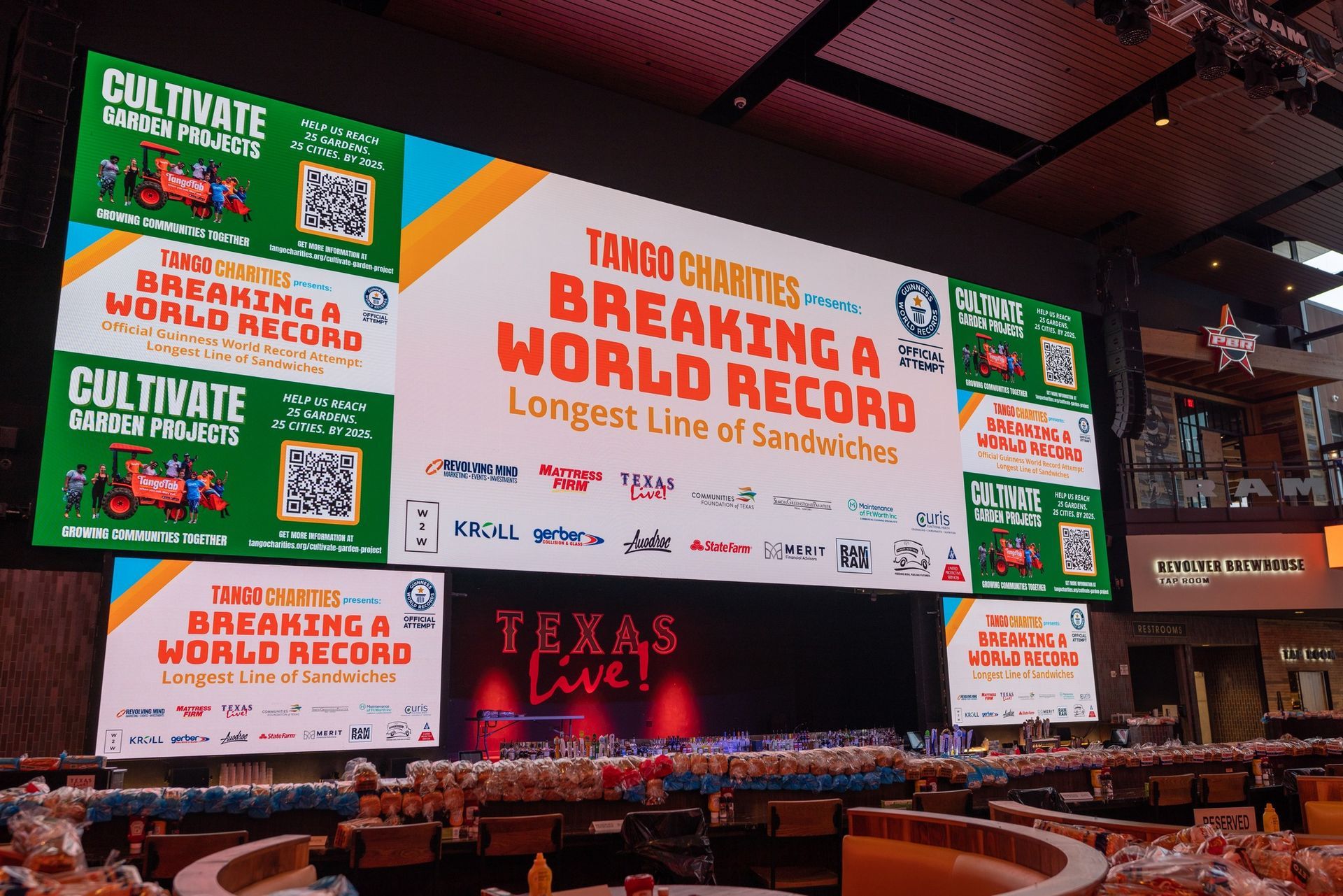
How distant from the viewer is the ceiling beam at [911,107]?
9523 mm

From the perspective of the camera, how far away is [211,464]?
6.42 metres

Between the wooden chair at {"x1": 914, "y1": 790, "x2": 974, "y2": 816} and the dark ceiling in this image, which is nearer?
the wooden chair at {"x1": 914, "y1": 790, "x2": 974, "y2": 816}

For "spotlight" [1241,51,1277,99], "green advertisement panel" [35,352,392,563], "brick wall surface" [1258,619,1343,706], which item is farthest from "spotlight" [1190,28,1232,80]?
"brick wall surface" [1258,619,1343,706]

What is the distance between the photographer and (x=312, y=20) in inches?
300

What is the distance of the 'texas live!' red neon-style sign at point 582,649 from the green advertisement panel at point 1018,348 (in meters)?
4.24

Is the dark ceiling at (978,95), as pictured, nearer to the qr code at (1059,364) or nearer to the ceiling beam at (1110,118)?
the ceiling beam at (1110,118)

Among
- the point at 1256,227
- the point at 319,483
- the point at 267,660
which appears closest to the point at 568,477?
the point at 319,483

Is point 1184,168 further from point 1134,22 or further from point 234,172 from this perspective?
point 234,172

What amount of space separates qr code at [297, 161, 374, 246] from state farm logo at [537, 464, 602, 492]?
84.4 inches

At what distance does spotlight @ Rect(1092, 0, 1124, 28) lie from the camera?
23.9 feet

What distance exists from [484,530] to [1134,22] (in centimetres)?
604

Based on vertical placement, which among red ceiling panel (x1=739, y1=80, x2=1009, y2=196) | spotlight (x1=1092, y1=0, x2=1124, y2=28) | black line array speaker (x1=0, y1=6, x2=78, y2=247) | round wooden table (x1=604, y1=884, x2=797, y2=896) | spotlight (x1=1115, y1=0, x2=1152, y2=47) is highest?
red ceiling panel (x1=739, y1=80, x2=1009, y2=196)

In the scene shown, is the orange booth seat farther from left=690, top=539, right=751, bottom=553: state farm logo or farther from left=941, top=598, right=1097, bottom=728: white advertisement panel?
left=941, top=598, right=1097, bottom=728: white advertisement panel

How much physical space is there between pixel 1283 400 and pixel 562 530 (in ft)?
44.2
